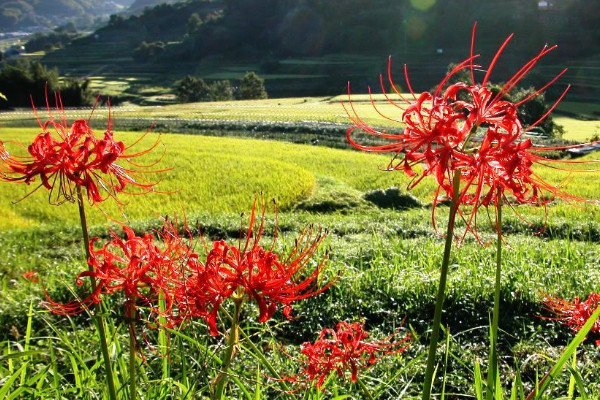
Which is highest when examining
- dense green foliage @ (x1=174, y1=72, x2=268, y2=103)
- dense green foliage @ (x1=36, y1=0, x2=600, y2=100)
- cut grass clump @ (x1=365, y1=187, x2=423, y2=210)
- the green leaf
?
dense green foliage @ (x1=36, y1=0, x2=600, y2=100)

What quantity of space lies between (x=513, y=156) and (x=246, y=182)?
12041 millimetres

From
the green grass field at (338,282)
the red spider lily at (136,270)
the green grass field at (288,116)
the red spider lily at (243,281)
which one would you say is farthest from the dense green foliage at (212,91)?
the red spider lily at (243,281)

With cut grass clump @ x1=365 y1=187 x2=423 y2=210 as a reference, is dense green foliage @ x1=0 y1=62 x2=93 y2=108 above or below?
above

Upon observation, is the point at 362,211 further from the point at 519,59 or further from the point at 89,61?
the point at 89,61

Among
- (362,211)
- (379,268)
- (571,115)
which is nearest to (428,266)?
(379,268)

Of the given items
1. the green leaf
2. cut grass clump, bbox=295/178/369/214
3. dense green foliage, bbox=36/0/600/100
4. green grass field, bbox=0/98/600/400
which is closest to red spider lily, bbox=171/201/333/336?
green grass field, bbox=0/98/600/400

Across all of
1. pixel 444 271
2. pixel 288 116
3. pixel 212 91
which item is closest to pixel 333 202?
pixel 444 271

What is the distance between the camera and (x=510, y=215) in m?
9.75

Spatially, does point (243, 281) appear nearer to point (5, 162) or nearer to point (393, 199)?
point (5, 162)

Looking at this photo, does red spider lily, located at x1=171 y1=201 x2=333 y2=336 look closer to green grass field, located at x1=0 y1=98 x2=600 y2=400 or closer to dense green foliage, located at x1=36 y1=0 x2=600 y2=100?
green grass field, located at x1=0 y1=98 x2=600 y2=400

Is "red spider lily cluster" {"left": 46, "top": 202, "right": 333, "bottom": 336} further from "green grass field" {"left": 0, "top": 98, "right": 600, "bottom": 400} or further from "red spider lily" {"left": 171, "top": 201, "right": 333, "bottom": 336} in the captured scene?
"green grass field" {"left": 0, "top": 98, "right": 600, "bottom": 400}

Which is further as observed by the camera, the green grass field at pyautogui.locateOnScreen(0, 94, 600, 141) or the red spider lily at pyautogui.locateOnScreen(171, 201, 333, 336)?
the green grass field at pyautogui.locateOnScreen(0, 94, 600, 141)

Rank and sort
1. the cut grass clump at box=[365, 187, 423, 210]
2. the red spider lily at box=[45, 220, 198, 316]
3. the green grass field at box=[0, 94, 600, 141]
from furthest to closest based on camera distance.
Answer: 1. the green grass field at box=[0, 94, 600, 141]
2. the cut grass clump at box=[365, 187, 423, 210]
3. the red spider lily at box=[45, 220, 198, 316]

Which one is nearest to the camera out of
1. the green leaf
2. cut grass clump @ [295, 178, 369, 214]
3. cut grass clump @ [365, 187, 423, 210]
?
the green leaf
